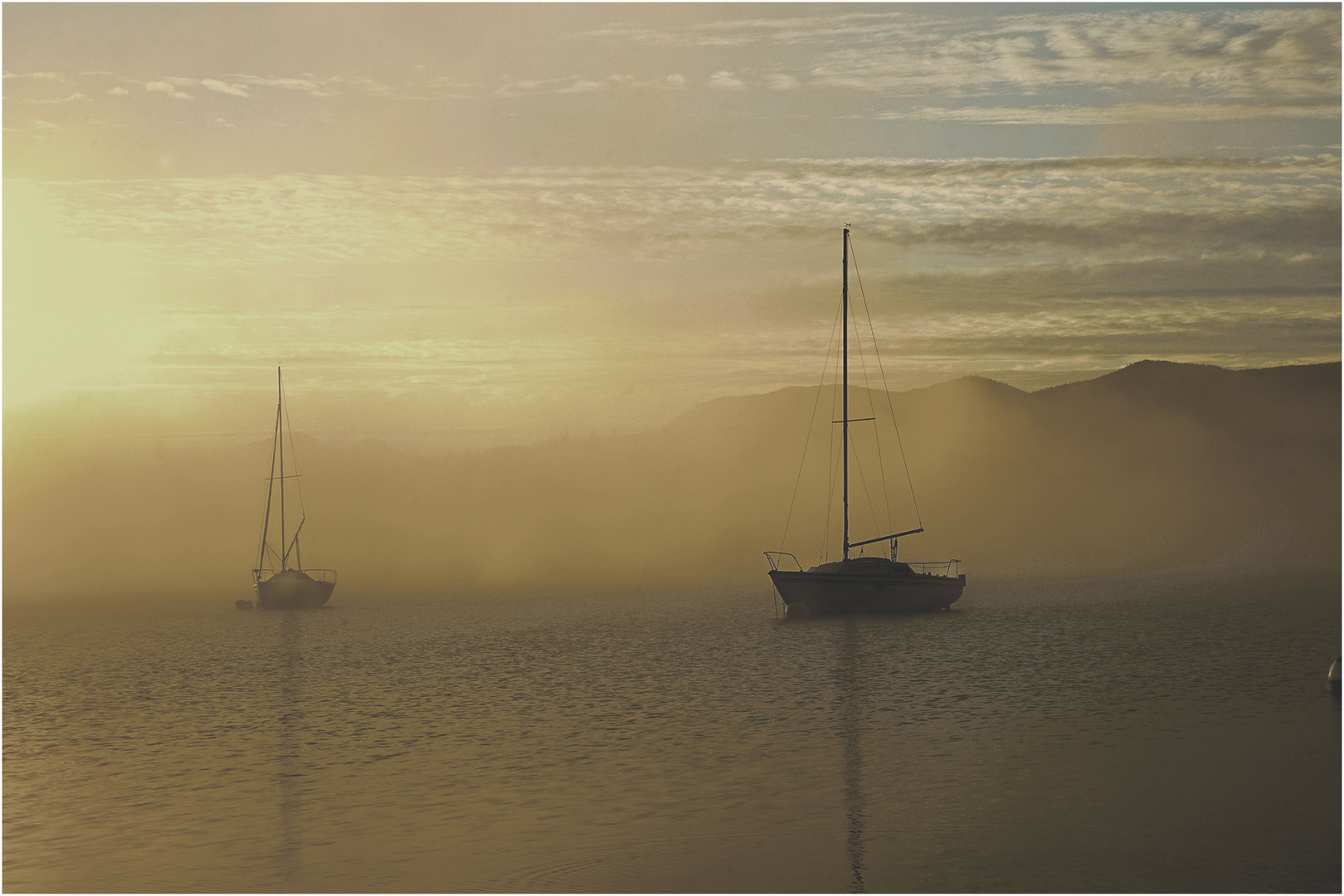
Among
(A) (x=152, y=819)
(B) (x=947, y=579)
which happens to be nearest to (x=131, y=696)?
(A) (x=152, y=819)

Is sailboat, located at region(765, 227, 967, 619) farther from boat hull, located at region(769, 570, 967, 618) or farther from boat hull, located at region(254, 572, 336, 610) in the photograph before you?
boat hull, located at region(254, 572, 336, 610)

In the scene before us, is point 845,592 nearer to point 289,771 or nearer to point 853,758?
point 853,758

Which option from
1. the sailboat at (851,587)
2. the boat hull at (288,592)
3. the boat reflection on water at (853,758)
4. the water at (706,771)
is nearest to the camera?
the water at (706,771)

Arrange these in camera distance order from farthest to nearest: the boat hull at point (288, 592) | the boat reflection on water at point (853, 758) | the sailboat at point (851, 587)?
the boat hull at point (288, 592)
the sailboat at point (851, 587)
the boat reflection on water at point (853, 758)

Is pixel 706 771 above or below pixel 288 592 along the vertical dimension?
above

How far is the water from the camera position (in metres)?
19.3

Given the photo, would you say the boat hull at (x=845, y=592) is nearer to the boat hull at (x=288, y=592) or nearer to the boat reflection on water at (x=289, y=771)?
the boat reflection on water at (x=289, y=771)

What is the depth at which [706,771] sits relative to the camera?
27.7 m

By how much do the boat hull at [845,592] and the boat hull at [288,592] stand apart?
61.6m

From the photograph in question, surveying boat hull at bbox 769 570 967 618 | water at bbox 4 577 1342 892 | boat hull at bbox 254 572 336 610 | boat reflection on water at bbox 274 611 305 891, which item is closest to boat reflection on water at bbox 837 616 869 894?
water at bbox 4 577 1342 892

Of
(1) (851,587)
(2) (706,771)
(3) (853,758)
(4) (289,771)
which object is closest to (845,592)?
(1) (851,587)

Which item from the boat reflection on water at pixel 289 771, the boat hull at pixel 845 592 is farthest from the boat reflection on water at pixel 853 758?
the boat hull at pixel 845 592

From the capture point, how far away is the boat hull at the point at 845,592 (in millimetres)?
69375

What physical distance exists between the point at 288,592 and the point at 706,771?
325ft
